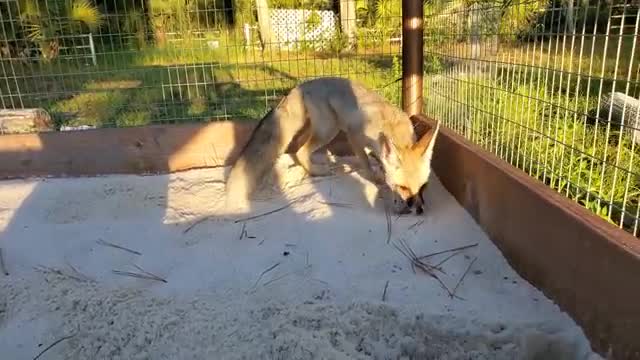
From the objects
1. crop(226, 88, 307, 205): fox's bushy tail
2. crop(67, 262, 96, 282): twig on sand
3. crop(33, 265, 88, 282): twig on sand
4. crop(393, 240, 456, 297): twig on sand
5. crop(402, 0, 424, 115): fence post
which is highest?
crop(402, 0, 424, 115): fence post

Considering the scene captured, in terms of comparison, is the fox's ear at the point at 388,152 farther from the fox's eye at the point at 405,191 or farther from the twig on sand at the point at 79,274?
the twig on sand at the point at 79,274

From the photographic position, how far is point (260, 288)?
7.70 feet

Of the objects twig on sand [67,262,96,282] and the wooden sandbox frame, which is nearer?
the wooden sandbox frame

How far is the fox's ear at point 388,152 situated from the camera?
330cm

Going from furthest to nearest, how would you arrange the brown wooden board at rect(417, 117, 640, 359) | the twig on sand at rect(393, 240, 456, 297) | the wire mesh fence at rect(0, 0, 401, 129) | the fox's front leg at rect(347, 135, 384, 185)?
the wire mesh fence at rect(0, 0, 401, 129)
the fox's front leg at rect(347, 135, 384, 185)
the twig on sand at rect(393, 240, 456, 297)
the brown wooden board at rect(417, 117, 640, 359)

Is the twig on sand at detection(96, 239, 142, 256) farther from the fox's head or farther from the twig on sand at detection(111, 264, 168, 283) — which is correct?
the fox's head

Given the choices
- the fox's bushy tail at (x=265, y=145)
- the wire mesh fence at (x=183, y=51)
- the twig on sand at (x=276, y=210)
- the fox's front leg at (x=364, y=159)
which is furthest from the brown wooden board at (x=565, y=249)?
the wire mesh fence at (x=183, y=51)

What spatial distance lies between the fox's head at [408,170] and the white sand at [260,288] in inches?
6.7

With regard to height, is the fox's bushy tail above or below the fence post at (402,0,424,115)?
below

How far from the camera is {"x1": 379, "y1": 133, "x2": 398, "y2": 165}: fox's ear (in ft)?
10.8

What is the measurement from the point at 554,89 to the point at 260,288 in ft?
6.10

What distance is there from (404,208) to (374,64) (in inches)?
91.8

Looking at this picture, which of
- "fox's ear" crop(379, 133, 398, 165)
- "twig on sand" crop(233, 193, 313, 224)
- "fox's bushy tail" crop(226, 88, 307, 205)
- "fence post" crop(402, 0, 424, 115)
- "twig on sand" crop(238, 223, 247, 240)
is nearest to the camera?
"twig on sand" crop(238, 223, 247, 240)

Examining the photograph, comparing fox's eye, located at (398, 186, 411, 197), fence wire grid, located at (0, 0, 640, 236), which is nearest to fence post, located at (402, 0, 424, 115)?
fence wire grid, located at (0, 0, 640, 236)
